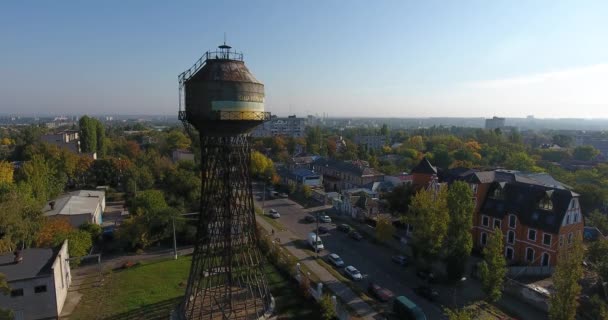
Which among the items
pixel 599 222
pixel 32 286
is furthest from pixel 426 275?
pixel 32 286

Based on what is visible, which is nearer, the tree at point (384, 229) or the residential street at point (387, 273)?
the residential street at point (387, 273)

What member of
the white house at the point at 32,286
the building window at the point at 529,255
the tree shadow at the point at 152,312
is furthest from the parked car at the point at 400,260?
the white house at the point at 32,286

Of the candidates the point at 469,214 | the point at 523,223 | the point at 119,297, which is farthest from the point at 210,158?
the point at 523,223

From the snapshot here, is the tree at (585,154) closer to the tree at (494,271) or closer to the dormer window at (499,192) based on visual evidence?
the dormer window at (499,192)

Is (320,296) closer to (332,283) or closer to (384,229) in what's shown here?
(332,283)

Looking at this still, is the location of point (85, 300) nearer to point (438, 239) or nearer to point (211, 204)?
point (211, 204)

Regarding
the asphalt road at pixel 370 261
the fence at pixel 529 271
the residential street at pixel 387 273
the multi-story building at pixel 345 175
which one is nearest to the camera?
the residential street at pixel 387 273
